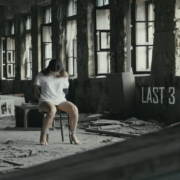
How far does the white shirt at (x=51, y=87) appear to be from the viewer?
7.18 metres

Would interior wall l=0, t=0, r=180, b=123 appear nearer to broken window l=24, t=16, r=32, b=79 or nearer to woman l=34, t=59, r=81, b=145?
broken window l=24, t=16, r=32, b=79

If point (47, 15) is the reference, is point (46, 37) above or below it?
below

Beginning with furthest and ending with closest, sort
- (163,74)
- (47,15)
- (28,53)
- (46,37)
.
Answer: (28,53) → (47,15) → (46,37) → (163,74)

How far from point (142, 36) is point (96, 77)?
6.42 ft

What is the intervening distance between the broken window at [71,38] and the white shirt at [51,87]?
6.72 meters

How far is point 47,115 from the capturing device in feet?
23.0

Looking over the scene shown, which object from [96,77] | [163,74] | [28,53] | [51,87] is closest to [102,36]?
[96,77]

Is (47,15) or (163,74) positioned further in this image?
(47,15)

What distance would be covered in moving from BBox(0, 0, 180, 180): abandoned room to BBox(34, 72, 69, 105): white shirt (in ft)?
0.18

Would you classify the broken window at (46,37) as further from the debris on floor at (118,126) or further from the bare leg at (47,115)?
the bare leg at (47,115)

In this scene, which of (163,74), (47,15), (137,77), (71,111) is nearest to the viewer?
(71,111)

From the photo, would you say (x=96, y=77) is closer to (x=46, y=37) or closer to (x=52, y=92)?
(x=46, y=37)

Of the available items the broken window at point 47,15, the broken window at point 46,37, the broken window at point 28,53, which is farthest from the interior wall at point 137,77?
the broken window at point 28,53

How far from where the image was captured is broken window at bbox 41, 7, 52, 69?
15.5 meters
